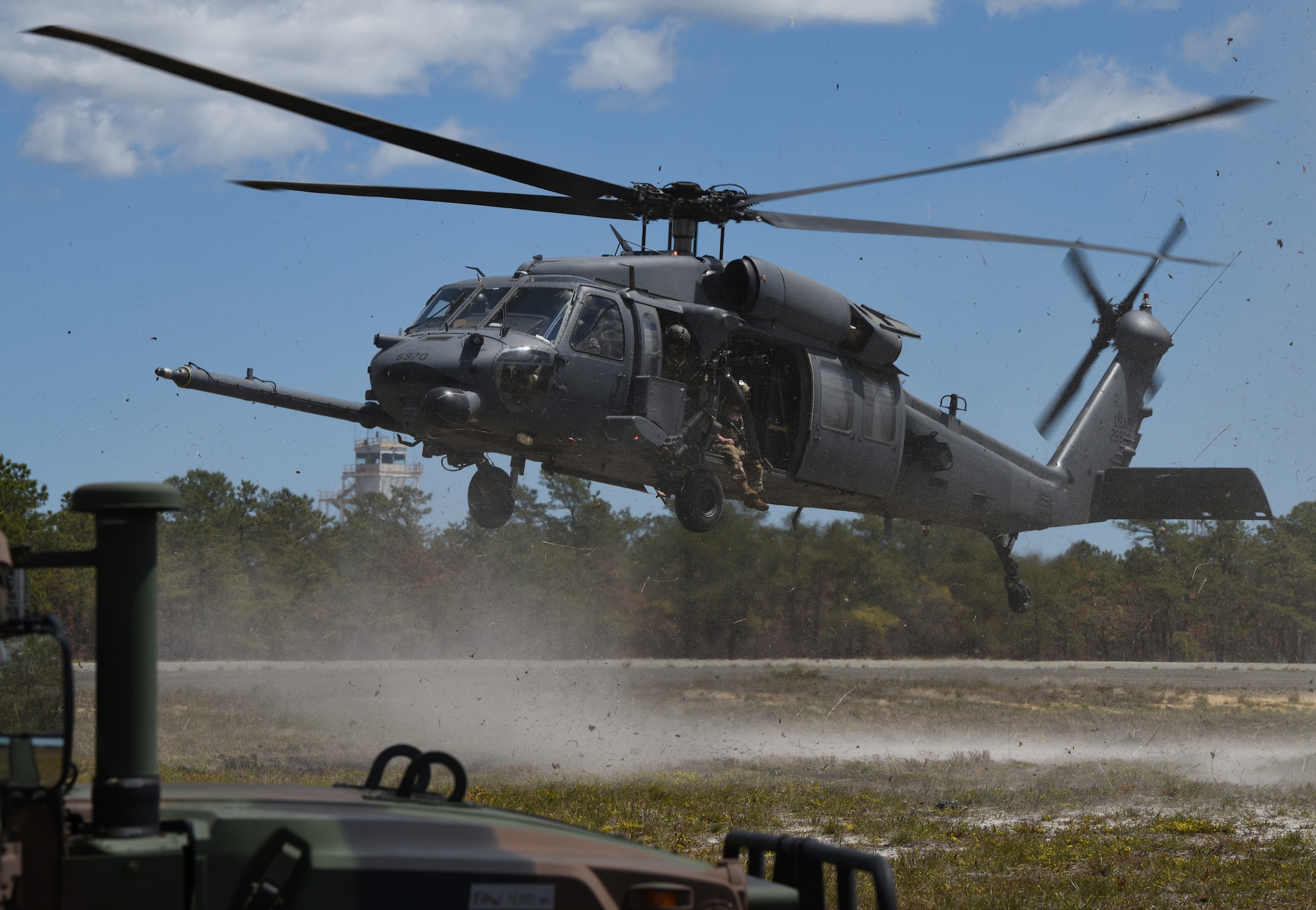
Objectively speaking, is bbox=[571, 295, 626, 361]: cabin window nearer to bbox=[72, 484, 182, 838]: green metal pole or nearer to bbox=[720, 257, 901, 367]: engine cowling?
bbox=[720, 257, 901, 367]: engine cowling

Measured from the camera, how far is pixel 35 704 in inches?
122

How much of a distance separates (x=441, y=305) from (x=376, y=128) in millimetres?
3372

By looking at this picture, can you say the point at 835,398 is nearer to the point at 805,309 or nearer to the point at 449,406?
Result: the point at 805,309

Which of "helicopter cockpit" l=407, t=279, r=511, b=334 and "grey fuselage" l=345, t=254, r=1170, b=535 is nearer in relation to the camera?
"grey fuselage" l=345, t=254, r=1170, b=535

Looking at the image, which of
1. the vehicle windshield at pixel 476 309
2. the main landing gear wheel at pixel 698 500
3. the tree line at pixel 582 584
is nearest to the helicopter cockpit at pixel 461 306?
the vehicle windshield at pixel 476 309

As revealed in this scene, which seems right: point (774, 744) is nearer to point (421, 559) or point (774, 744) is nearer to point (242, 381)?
point (242, 381)

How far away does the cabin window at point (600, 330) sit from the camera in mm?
12891

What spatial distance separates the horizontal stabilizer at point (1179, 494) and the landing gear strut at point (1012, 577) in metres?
1.82

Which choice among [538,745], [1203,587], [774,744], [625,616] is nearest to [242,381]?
[538,745]

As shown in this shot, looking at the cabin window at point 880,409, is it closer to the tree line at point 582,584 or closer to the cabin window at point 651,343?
the cabin window at point 651,343

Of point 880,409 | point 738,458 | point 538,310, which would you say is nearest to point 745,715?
point 880,409

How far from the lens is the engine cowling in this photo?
538 inches

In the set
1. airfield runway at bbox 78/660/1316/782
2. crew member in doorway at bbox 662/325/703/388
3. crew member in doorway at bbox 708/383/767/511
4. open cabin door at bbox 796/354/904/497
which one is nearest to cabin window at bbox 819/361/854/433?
open cabin door at bbox 796/354/904/497

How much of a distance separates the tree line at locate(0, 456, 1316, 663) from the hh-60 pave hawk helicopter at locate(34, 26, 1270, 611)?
15496 mm
